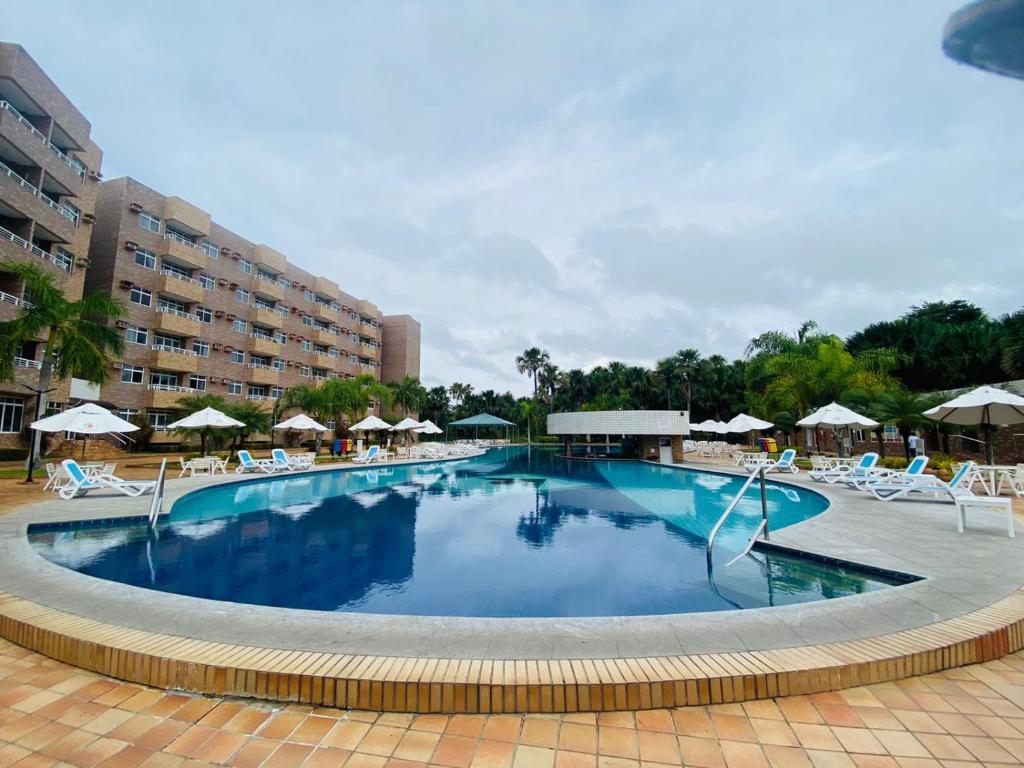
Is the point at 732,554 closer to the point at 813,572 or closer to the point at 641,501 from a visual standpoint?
the point at 813,572

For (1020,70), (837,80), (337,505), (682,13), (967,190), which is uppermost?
(682,13)

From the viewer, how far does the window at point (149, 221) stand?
27.5m

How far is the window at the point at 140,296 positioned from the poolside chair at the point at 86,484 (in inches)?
836

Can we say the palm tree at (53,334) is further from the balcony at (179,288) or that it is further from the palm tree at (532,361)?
the palm tree at (532,361)

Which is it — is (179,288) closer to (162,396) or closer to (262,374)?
(162,396)

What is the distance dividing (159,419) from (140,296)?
7.36 meters

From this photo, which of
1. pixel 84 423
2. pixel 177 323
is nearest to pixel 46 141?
pixel 177 323

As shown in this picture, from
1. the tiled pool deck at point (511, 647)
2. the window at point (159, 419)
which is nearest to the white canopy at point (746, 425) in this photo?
the tiled pool deck at point (511, 647)

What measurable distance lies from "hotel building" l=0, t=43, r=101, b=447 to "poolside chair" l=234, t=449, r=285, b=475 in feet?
28.1

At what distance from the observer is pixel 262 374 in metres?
34.3

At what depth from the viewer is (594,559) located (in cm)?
664

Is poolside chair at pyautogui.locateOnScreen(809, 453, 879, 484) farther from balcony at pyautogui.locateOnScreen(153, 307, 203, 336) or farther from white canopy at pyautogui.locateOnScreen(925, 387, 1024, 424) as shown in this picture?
balcony at pyautogui.locateOnScreen(153, 307, 203, 336)

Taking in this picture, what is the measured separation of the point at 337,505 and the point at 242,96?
35.6 feet

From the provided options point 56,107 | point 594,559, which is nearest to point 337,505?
point 594,559
